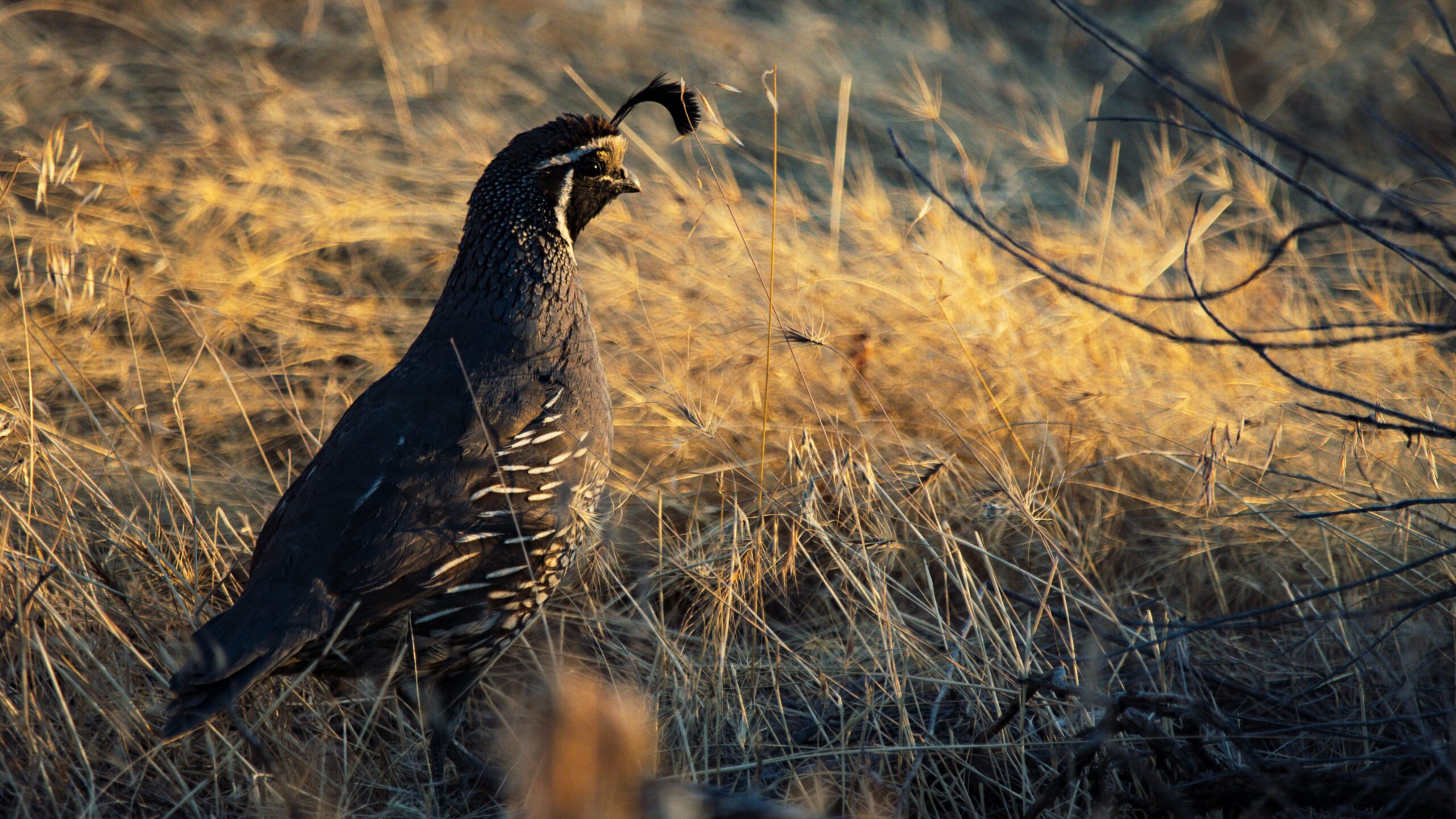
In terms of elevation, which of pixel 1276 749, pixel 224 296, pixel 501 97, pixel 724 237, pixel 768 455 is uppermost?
pixel 501 97

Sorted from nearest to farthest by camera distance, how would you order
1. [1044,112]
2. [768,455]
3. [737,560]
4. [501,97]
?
1. [737,560]
2. [768,455]
3. [501,97]
4. [1044,112]

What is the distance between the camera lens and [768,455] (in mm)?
3734

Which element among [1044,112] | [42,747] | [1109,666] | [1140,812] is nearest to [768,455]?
[1109,666]

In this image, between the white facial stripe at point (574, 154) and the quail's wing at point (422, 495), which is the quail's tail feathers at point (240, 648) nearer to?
the quail's wing at point (422, 495)

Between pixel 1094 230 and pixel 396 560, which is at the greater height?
pixel 1094 230

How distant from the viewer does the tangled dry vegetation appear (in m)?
2.56

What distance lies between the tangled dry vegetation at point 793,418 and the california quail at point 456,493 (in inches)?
7.2

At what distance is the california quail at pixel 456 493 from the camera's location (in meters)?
2.56

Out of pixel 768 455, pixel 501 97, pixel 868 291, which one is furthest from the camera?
pixel 501 97

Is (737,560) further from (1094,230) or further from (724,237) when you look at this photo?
(1094,230)

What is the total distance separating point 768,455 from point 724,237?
0.87 meters


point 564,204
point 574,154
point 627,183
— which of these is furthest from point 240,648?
point 627,183

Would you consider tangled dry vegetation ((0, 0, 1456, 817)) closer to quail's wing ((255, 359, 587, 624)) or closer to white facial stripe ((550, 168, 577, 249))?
quail's wing ((255, 359, 587, 624))

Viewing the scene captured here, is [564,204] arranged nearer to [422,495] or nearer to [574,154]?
[574,154]
